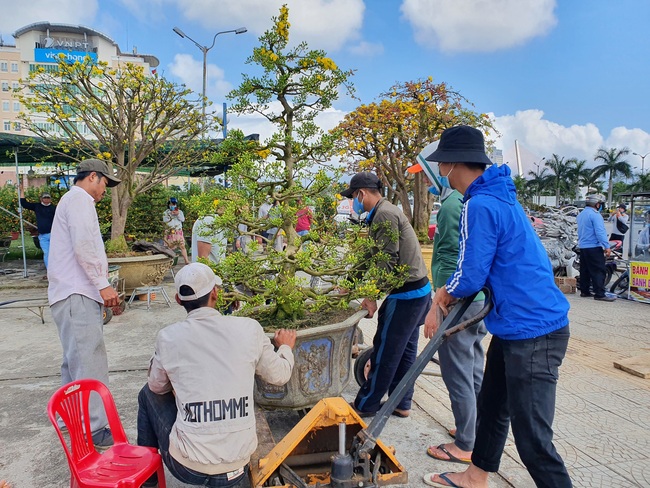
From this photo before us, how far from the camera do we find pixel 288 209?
3400 millimetres

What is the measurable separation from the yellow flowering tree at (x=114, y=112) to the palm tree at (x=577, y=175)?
57165mm

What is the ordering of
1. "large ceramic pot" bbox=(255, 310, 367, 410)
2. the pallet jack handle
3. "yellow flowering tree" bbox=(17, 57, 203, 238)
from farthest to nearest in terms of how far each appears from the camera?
"yellow flowering tree" bbox=(17, 57, 203, 238)
"large ceramic pot" bbox=(255, 310, 367, 410)
the pallet jack handle

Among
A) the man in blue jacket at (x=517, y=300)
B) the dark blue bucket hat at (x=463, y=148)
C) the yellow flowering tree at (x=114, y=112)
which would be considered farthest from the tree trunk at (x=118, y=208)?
the man in blue jacket at (x=517, y=300)

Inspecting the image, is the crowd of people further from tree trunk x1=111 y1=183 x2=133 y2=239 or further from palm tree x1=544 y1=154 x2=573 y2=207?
palm tree x1=544 y1=154 x2=573 y2=207

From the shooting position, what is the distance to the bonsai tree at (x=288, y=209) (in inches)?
132

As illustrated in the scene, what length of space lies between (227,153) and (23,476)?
2520 millimetres

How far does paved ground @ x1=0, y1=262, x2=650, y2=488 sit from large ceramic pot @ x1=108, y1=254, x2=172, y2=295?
A: 4.27 ft

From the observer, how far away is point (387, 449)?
2566 millimetres

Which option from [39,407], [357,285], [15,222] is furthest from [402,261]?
[15,222]

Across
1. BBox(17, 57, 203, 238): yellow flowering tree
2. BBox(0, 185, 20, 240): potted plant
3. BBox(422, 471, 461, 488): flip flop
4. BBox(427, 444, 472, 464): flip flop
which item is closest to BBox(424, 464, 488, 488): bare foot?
BBox(422, 471, 461, 488): flip flop

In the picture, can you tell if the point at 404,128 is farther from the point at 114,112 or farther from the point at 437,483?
the point at 437,483

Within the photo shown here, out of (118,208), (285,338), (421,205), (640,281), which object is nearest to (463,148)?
(285,338)

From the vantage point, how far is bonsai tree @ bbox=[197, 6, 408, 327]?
3350mm

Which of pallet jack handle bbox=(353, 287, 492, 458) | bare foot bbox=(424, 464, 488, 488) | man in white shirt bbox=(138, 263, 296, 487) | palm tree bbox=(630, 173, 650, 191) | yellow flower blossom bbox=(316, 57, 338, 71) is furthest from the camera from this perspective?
palm tree bbox=(630, 173, 650, 191)
